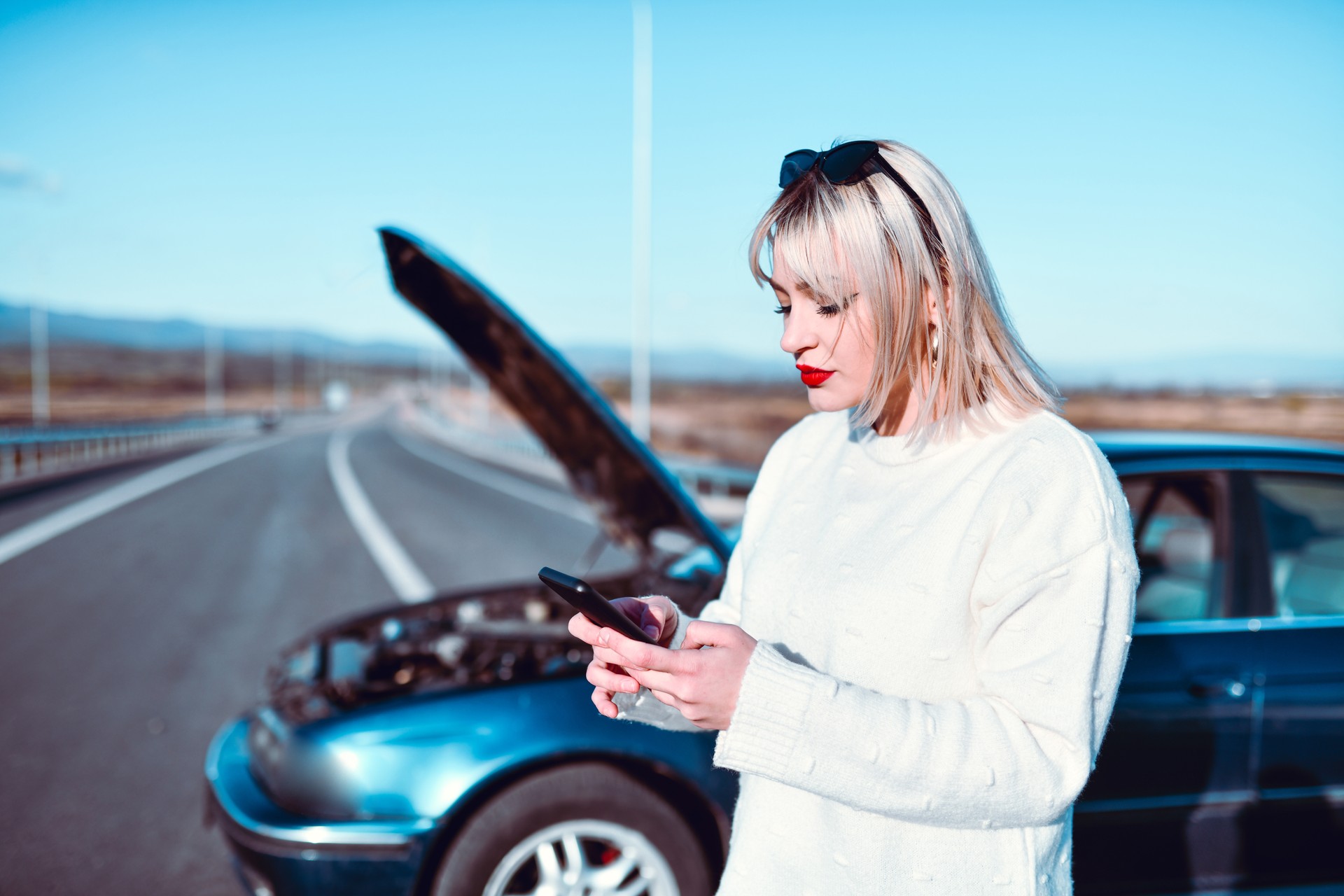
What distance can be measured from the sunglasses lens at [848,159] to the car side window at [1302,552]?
2339mm

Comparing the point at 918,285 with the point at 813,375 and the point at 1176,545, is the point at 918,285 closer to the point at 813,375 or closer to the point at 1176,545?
the point at 813,375

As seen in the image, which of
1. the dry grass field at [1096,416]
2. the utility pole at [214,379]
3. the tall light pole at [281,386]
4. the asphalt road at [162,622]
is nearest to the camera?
the asphalt road at [162,622]

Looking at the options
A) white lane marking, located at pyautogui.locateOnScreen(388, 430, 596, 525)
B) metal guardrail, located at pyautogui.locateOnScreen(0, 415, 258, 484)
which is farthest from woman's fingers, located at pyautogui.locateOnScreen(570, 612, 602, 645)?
metal guardrail, located at pyautogui.locateOnScreen(0, 415, 258, 484)

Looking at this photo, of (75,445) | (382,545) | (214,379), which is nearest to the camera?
(382,545)

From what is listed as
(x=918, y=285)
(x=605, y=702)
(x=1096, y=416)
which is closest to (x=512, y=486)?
(x=605, y=702)

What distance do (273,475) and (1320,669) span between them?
21918 millimetres

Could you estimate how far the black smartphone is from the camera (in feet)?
3.99

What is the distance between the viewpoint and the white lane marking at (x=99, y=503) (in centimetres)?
1106

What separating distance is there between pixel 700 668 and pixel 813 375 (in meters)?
0.52

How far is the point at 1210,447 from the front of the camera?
300 cm

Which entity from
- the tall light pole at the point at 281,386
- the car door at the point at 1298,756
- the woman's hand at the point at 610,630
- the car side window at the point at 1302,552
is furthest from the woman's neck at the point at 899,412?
the tall light pole at the point at 281,386

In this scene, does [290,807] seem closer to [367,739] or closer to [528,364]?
[367,739]

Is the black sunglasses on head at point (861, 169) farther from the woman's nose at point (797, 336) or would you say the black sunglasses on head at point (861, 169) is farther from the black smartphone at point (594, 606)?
the black smartphone at point (594, 606)

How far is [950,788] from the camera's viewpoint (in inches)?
45.2
